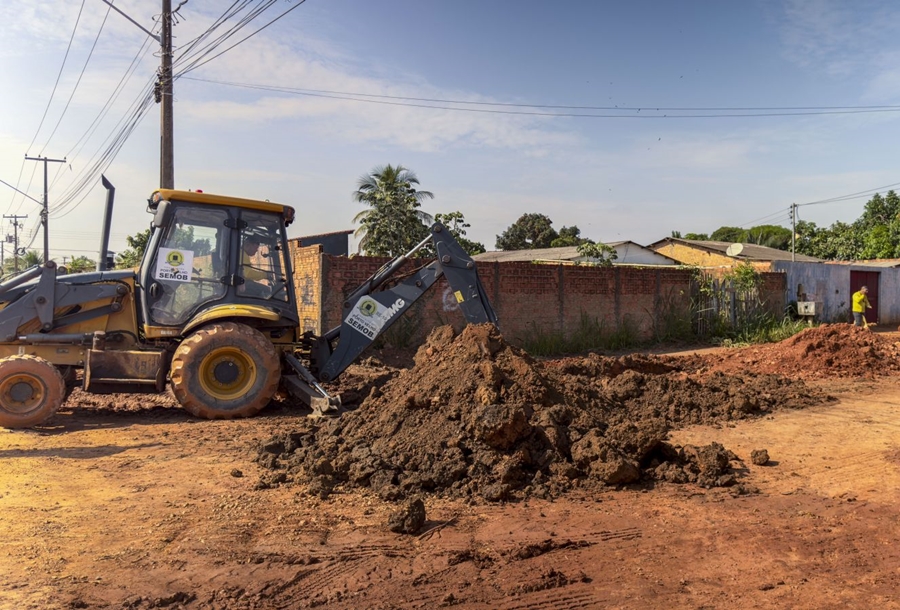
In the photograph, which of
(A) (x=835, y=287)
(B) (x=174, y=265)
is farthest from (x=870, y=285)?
(B) (x=174, y=265)

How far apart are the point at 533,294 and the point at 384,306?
7250 millimetres

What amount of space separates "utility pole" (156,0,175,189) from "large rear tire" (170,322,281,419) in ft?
24.7

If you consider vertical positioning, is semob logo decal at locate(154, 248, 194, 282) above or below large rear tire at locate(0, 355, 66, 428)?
above

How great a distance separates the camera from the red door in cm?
2372

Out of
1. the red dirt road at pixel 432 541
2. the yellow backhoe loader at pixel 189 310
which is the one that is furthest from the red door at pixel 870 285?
the yellow backhoe loader at pixel 189 310

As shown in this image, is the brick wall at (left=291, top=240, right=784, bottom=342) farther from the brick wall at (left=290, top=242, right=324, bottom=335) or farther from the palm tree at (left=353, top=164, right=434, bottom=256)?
the palm tree at (left=353, top=164, right=434, bottom=256)

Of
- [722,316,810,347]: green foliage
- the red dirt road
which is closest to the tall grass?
[722,316,810,347]: green foliage

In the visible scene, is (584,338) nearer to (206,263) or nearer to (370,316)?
(370,316)

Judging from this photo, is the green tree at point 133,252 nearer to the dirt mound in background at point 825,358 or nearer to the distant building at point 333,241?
the distant building at point 333,241

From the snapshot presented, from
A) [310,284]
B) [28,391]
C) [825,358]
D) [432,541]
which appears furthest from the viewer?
[310,284]

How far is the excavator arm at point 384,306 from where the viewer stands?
347 inches

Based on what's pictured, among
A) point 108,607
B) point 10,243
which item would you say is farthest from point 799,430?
point 10,243

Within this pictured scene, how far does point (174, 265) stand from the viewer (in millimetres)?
8398

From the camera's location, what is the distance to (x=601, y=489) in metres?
5.65
